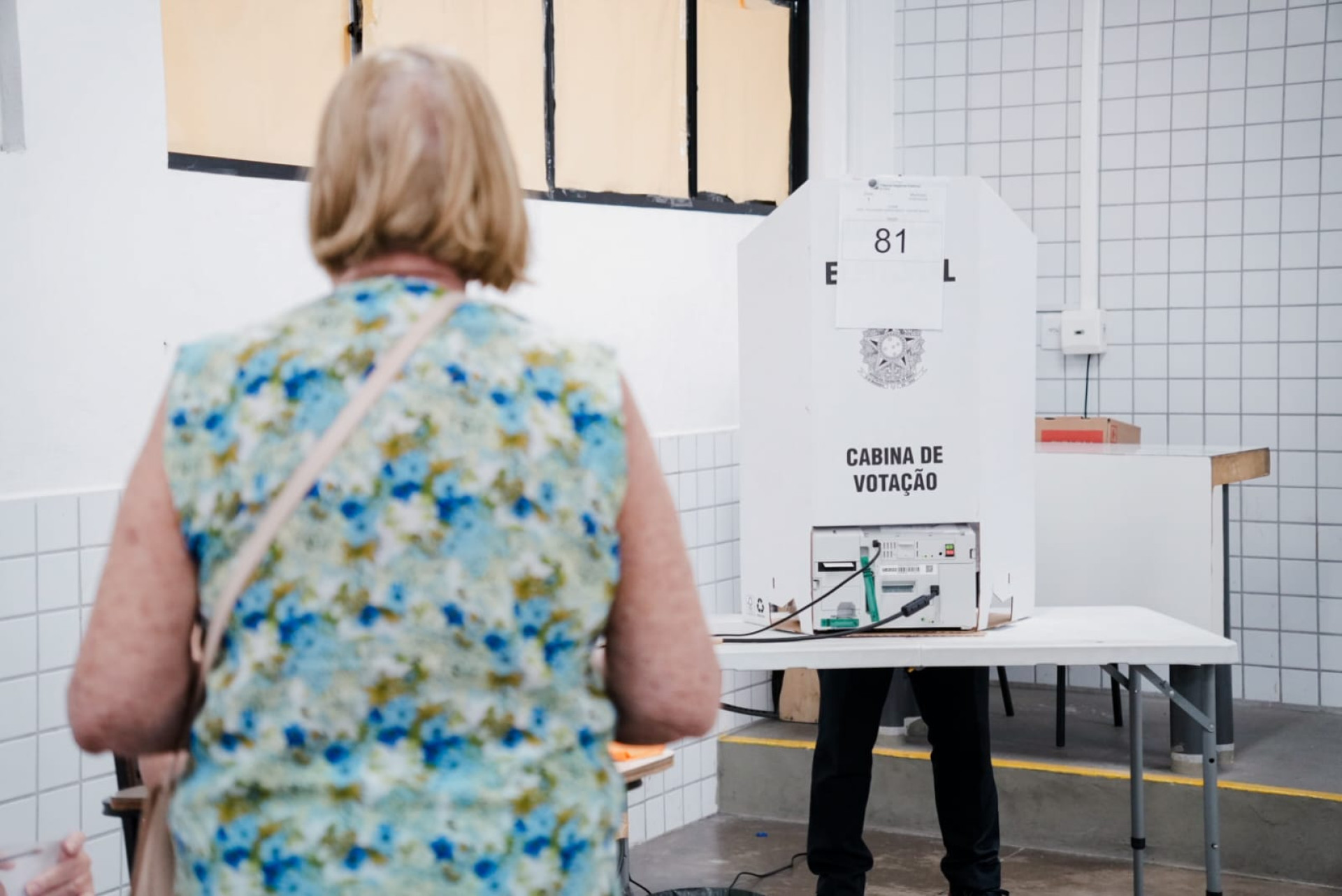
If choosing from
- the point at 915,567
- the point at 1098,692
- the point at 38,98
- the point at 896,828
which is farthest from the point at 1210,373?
the point at 38,98

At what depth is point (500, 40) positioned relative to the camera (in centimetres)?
381

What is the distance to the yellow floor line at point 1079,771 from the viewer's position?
373 centimetres

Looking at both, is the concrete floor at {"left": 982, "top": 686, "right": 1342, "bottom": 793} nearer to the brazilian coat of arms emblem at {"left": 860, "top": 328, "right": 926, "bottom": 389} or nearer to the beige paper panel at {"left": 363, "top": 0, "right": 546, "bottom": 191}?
the brazilian coat of arms emblem at {"left": 860, "top": 328, "right": 926, "bottom": 389}

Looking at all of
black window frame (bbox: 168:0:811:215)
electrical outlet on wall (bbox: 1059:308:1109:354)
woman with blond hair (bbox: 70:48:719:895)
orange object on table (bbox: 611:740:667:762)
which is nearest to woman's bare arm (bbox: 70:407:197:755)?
woman with blond hair (bbox: 70:48:719:895)

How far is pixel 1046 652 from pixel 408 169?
Answer: 1.99 meters

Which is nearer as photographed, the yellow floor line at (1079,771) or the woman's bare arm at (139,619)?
the woman's bare arm at (139,619)

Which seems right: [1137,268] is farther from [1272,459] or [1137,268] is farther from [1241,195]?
[1272,459]

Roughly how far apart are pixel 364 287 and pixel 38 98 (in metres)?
1.80

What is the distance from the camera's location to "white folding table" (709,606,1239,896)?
2785 millimetres

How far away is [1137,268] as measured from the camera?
5.07 metres

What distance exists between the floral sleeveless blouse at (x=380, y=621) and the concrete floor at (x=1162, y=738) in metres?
3.21

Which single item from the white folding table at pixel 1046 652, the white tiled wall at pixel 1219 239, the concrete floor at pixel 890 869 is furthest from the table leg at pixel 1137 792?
the white tiled wall at pixel 1219 239

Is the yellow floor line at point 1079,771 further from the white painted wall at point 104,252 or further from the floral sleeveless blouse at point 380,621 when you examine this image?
the floral sleeveless blouse at point 380,621

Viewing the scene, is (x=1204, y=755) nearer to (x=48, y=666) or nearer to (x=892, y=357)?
(x=892, y=357)
